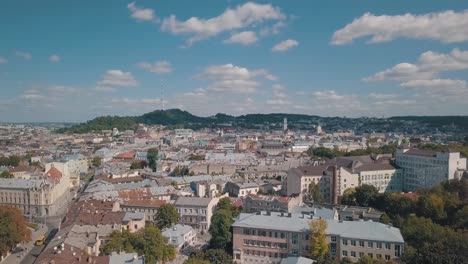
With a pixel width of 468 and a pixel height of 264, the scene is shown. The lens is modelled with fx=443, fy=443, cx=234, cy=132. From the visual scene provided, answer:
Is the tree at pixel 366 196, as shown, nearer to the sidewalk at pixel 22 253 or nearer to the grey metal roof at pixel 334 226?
the grey metal roof at pixel 334 226

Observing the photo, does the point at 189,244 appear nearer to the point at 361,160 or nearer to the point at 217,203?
the point at 217,203

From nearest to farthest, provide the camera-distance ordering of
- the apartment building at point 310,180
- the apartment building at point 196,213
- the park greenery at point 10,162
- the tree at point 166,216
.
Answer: the tree at point 166,216
the apartment building at point 196,213
the apartment building at point 310,180
the park greenery at point 10,162

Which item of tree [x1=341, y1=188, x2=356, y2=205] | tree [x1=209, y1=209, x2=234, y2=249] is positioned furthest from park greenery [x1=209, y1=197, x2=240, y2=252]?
tree [x1=341, y1=188, x2=356, y2=205]

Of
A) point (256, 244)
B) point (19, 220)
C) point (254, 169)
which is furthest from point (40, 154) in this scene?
point (256, 244)

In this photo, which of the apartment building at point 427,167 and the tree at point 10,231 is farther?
the apartment building at point 427,167

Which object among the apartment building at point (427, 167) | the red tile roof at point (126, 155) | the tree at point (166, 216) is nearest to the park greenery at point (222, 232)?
the tree at point (166, 216)

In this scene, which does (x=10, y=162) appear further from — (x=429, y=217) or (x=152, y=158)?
(x=429, y=217)

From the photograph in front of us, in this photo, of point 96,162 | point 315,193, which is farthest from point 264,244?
point 96,162
